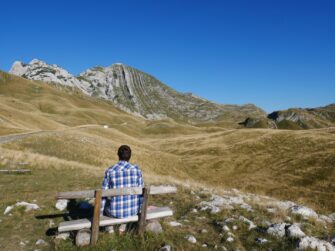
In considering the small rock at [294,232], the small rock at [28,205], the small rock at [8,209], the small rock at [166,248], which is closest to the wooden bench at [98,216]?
the small rock at [166,248]

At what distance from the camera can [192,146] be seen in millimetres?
81688

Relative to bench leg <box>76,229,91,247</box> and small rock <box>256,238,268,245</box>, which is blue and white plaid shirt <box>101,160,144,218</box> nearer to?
bench leg <box>76,229,91,247</box>

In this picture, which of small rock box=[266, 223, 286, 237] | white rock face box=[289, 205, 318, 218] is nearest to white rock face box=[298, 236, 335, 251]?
small rock box=[266, 223, 286, 237]

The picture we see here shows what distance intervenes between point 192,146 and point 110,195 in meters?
72.1

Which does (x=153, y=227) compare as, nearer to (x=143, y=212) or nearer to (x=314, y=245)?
(x=143, y=212)

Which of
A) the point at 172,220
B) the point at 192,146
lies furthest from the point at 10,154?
the point at 192,146

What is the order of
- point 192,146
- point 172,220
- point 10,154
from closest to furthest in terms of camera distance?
point 172,220 < point 10,154 < point 192,146

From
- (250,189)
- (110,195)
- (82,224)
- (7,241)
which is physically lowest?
(250,189)

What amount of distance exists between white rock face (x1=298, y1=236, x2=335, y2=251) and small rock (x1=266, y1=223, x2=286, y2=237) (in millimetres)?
1090

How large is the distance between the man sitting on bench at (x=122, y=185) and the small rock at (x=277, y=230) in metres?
4.79

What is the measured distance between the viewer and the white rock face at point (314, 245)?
10.1 m

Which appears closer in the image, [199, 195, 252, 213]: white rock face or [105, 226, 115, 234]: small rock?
[105, 226, 115, 234]: small rock

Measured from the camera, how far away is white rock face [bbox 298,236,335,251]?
1009 centimetres

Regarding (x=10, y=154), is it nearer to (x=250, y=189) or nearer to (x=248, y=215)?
(x=248, y=215)
